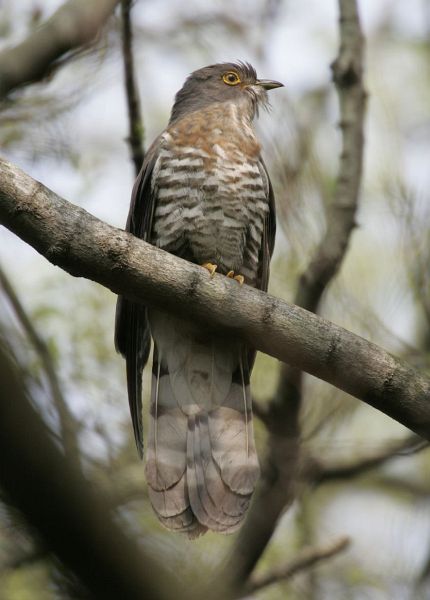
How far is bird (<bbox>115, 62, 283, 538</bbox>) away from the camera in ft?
13.2

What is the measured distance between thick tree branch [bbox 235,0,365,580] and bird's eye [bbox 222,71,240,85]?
0.74 m

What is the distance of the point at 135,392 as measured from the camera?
4.14 metres

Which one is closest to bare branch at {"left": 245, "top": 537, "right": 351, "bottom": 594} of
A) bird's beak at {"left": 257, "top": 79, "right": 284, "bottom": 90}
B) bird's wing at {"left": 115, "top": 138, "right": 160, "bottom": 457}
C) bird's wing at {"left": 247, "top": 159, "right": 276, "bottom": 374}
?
bird's wing at {"left": 115, "top": 138, "right": 160, "bottom": 457}

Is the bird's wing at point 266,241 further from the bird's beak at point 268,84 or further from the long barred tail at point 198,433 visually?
the bird's beak at point 268,84

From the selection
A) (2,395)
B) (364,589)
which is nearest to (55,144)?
(364,589)

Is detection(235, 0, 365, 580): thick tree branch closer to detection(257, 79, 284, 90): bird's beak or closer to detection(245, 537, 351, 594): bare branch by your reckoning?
detection(245, 537, 351, 594): bare branch

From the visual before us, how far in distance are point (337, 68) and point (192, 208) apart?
1.32 meters

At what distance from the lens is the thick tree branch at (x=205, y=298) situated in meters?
2.90

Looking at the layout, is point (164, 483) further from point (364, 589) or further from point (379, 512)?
point (379, 512)

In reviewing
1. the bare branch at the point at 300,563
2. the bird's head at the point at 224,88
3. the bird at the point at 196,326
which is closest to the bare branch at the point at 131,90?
the bird at the point at 196,326

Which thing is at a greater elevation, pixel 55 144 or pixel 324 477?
pixel 55 144

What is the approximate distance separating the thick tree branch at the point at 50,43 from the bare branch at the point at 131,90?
2.09ft

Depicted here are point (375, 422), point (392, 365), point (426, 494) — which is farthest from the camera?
point (375, 422)

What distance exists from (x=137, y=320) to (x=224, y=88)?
1.75 meters
